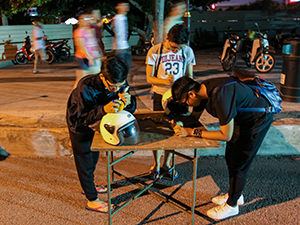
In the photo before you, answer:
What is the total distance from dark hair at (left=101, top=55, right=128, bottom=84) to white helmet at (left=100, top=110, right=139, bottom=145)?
33 centimetres

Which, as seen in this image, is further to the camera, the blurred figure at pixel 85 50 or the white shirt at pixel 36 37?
the white shirt at pixel 36 37

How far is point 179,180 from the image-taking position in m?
4.27

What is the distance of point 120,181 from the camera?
167 inches

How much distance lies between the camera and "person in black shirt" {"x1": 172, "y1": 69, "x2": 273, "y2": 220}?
2.74 m

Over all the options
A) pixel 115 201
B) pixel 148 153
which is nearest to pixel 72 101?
pixel 115 201

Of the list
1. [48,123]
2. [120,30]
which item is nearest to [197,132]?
[48,123]

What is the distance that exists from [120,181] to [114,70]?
2.00m

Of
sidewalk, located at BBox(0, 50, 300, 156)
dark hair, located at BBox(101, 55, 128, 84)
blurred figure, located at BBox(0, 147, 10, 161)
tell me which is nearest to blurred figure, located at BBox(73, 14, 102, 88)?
sidewalk, located at BBox(0, 50, 300, 156)

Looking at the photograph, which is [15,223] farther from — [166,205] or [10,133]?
[10,133]

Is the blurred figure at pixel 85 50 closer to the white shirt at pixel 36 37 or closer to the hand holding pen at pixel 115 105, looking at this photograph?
the hand holding pen at pixel 115 105

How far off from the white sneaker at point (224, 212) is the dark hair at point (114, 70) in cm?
181

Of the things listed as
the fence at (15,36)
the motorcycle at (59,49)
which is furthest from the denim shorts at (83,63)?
the fence at (15,36)

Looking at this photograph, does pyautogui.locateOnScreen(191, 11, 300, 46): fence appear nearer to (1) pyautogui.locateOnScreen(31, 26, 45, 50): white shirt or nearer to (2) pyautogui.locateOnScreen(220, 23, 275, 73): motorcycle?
(2) pyautogui.locateOnScreen(220, 23, 275, 73): motorcycle

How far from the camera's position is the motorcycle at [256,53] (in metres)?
9.99
